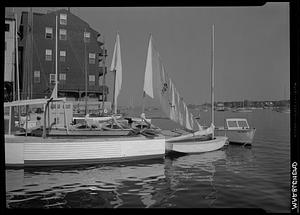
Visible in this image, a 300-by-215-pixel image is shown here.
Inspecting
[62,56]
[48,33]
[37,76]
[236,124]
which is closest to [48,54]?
[62,56]

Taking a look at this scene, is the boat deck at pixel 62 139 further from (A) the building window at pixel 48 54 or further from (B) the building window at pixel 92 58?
(B) the building window at pixel 92 58

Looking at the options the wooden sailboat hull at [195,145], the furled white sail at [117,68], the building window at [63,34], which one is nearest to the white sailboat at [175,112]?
the wooden sailboat hull at [195,145]

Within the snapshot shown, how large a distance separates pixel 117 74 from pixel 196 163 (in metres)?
2.76

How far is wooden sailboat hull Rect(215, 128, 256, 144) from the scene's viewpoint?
897 cm

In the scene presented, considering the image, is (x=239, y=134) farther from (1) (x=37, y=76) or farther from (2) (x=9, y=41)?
(2) (x=9, y=41)

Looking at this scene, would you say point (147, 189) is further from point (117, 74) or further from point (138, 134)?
point (117, 74)

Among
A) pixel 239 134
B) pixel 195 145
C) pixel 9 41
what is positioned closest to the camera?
pixel 9 41

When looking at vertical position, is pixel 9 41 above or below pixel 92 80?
below

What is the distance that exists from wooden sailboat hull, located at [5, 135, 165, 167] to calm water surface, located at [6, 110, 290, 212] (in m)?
0.14

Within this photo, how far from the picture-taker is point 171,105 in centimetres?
718

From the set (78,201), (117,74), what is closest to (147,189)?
(78,201)

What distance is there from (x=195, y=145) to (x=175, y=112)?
1052mm

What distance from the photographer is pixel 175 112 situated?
7453 millimetres

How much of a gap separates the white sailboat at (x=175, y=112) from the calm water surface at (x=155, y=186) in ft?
4.31
